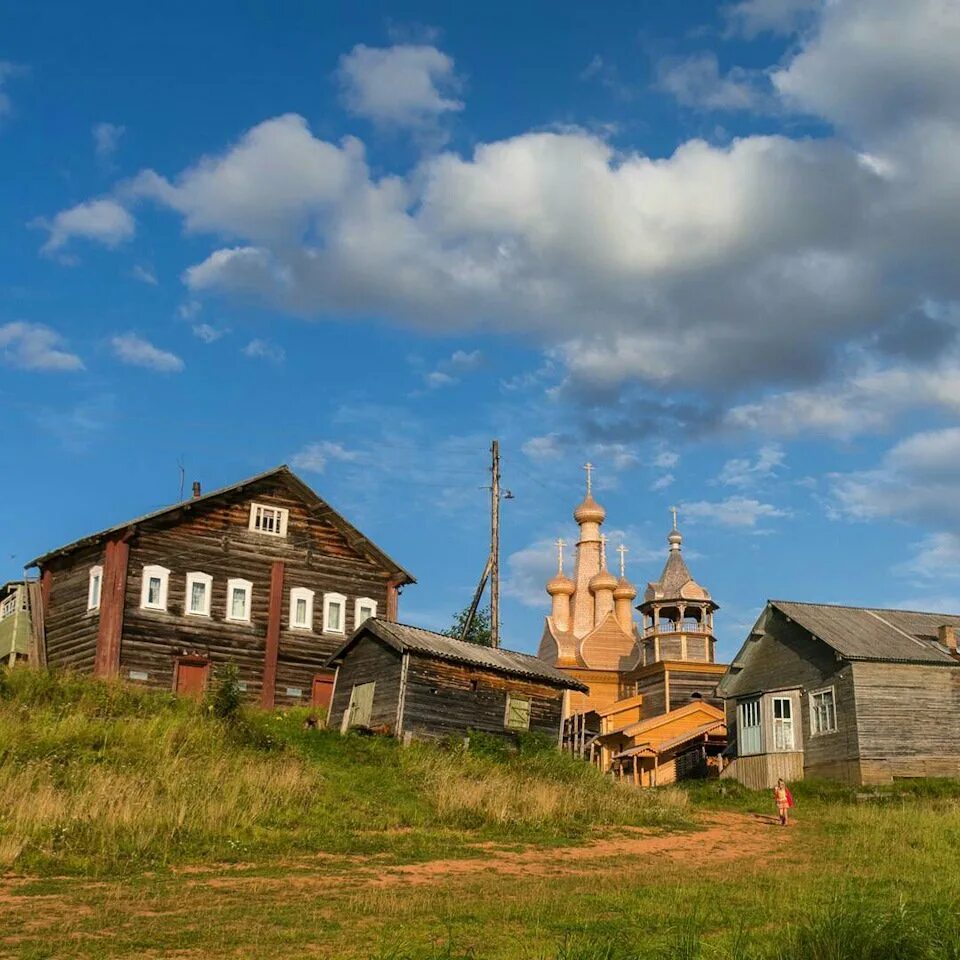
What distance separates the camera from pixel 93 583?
122ft

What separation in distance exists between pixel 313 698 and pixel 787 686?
1548 centimetres

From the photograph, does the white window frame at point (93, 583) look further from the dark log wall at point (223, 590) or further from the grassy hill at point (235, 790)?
the grassy hill at point (235, 790)

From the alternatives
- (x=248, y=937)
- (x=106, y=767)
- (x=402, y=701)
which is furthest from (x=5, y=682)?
(x=248, y=937)

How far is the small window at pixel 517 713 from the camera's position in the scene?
115 feet

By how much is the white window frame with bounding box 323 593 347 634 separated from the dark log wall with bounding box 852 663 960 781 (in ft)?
54.5

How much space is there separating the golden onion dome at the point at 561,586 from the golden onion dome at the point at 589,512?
3.91m

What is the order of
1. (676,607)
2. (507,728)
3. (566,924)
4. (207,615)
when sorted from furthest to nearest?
1. (676,607)
2. (207,615)
3. (507,728)
4. (566,924)

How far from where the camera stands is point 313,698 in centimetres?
3888

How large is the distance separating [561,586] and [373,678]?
35.2 m

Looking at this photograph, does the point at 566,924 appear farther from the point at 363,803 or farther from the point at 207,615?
the point at 207,615

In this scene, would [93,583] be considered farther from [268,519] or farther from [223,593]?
[268,519]

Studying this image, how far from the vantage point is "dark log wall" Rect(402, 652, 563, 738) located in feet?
108

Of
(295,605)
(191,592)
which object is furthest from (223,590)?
(295,605)

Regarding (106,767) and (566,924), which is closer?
Result: (566,924)
